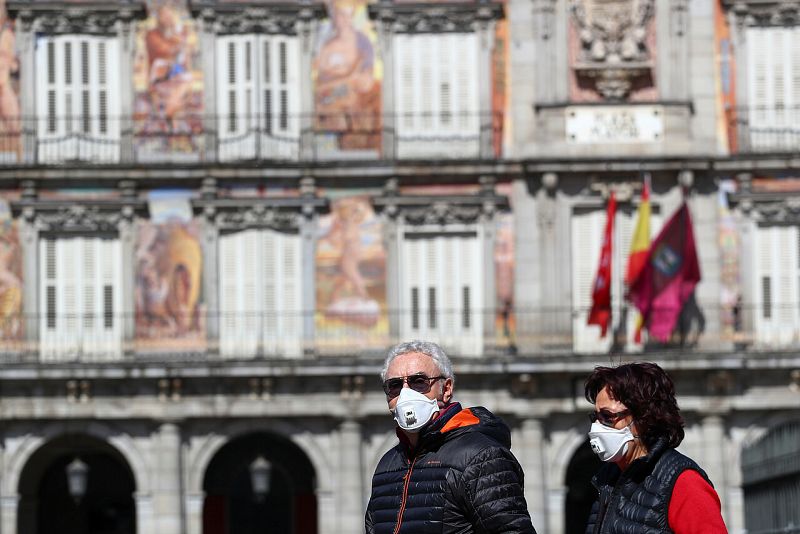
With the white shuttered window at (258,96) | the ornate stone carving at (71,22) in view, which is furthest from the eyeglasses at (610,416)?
the ornate stone carving at (71,22)

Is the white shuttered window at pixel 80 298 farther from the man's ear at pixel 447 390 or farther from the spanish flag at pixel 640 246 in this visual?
the man's ear at pixel 447 390

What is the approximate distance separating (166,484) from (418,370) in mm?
25746

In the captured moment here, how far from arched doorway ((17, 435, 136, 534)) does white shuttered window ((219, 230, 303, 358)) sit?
134 inches

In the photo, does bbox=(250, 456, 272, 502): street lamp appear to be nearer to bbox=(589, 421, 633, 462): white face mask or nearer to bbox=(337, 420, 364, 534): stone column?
bbox=(337, 420, 364, 534): stone column

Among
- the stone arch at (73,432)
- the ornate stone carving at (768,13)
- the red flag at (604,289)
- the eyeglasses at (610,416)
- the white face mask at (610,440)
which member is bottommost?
the stone arch at (73,432)

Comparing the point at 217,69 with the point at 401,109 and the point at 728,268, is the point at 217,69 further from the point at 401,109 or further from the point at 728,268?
the point at 728,268

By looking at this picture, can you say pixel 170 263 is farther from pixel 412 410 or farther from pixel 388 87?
pixel 412 410

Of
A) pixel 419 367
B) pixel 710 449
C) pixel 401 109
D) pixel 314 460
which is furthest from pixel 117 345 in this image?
pixel 419 367

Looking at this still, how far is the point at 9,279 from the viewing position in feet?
114

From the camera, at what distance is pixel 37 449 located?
34.7 m

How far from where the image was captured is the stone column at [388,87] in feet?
115

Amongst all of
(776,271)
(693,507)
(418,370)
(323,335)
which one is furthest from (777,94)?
(693,507)

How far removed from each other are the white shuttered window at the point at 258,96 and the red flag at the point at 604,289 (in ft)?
18.1

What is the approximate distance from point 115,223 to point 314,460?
523 cm
